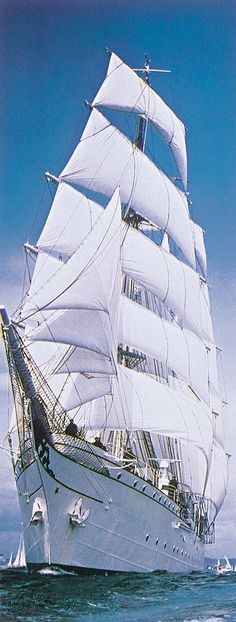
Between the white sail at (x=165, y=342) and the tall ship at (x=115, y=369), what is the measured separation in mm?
77

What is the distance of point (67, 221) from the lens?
30609 millimetres

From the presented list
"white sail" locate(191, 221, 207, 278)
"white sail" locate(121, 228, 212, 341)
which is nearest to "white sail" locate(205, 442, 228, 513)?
"white sail" locate(121, 228, 212, 341)

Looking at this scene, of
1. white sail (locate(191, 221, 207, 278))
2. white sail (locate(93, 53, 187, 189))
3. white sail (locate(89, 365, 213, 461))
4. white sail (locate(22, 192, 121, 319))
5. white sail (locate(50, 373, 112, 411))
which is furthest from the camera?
white sail (locate(191, 221, 207, 278))

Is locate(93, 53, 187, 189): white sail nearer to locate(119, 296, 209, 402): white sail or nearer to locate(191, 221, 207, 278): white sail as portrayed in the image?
locate(191, 221, 207, 278): white sail

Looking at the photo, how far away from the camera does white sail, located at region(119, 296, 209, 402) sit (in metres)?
28.4

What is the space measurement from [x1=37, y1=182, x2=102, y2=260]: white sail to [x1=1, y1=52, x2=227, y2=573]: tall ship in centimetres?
6

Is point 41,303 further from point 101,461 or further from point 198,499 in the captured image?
point 198,499

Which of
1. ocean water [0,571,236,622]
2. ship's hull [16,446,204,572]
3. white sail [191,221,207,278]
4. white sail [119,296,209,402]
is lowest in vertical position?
ocean water [0,571,236,622]

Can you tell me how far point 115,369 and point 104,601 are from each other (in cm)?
653

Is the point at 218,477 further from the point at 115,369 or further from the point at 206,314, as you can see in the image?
the point at 115,369

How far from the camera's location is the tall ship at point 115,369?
690 inches

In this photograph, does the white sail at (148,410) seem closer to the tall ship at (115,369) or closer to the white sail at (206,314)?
the tall ship at (115,369)

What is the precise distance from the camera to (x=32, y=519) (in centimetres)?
1834

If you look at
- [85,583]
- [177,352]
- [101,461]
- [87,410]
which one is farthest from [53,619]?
[177,352]
